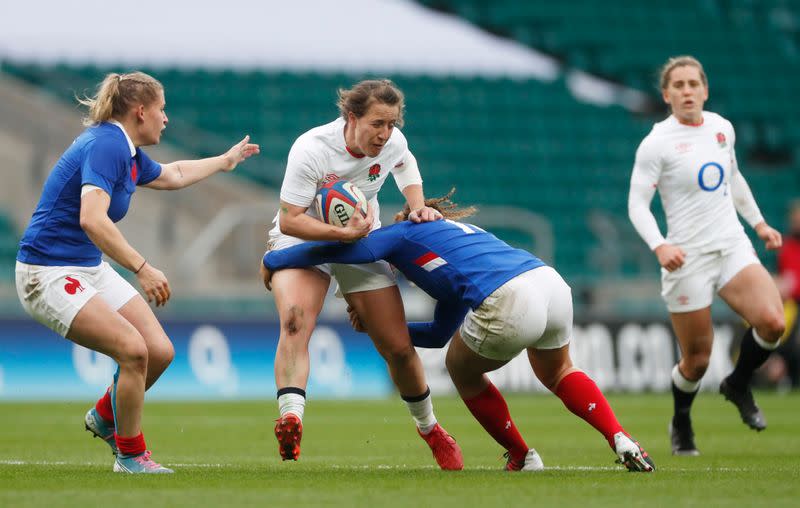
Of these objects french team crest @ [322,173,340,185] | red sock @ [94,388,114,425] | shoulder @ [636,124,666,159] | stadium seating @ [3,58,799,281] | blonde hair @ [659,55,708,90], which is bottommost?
stadium seating @ [3,58,799,281]

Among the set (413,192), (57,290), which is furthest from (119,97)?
(413,192)

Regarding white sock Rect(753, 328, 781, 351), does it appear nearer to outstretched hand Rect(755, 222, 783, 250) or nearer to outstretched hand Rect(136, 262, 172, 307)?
outstretched hand Rect(755, 222, 783, 250)

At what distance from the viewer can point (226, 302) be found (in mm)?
14781

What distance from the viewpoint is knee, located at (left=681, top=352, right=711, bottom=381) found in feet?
24.6

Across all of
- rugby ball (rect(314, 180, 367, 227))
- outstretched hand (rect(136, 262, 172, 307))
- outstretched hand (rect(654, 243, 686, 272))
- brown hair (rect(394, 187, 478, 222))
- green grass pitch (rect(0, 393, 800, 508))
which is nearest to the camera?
green grass pitch (rect(0, 393, 800, 508))

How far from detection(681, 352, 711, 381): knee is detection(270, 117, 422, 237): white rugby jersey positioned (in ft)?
6.88

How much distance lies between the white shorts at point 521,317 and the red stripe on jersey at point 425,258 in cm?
31

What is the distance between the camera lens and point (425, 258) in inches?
230

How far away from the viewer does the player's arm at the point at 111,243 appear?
18.2 feet

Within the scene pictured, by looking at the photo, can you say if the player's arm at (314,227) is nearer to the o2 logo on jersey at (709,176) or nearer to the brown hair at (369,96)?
the brown hair at (369,96)

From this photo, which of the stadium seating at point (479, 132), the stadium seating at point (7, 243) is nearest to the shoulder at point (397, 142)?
the stadium seating at point (7, 243)

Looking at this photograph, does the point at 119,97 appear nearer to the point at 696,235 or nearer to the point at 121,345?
the point at 121,345

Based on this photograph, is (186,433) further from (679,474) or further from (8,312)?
(8,312)

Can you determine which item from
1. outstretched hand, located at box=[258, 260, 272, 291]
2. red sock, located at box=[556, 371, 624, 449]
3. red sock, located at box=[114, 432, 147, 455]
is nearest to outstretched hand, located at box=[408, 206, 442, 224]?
outstretched hand, located at box=[258, 260, 272, 291]
